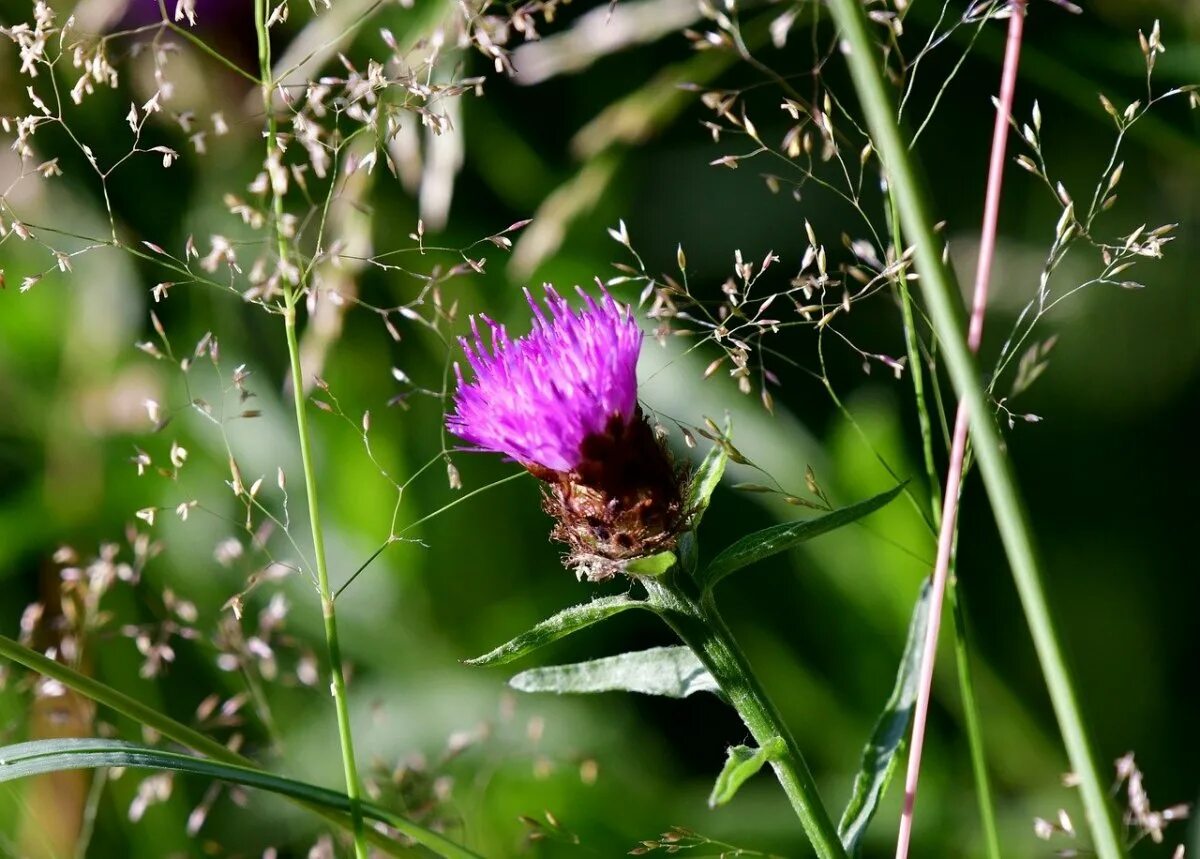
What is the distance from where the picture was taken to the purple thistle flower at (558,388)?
2.50ft

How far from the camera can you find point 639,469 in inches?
31.9

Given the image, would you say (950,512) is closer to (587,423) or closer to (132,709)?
(587,423)

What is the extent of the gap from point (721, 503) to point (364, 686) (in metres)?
0.52

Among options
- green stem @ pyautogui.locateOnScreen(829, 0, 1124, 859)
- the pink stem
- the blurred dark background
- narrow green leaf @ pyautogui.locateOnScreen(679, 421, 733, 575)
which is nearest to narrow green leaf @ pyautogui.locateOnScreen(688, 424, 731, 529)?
narrow green leaf @ pyautogui.locateOnScreen(679, 421, 733, 575)

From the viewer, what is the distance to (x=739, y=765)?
67 centimetres

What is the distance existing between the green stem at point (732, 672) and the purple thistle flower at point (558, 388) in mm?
105

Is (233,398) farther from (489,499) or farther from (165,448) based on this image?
(489,499)

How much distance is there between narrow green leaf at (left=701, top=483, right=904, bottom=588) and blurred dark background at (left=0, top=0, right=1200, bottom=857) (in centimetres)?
55

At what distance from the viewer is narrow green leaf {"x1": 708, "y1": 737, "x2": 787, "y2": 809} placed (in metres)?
0.63

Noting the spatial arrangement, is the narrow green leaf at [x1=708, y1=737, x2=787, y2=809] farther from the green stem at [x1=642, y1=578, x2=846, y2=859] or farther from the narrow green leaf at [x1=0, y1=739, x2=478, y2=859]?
the narrow green leaf at [x1=0, y1=739, x2=478, y2=859]

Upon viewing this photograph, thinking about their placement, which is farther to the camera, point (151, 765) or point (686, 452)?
point (686, 452)

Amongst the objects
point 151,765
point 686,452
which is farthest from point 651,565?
point 686,452

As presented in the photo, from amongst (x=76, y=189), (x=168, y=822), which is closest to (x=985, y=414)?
(x=168, y=822)

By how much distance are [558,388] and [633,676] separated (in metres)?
0.19
